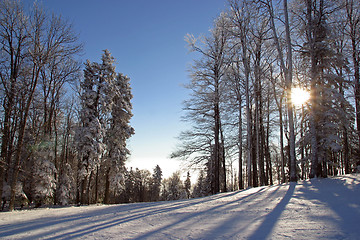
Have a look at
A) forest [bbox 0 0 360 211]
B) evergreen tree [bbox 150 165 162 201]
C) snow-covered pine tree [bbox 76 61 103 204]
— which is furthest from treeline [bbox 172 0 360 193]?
evergreen tree [bbox 150 165 162 201]

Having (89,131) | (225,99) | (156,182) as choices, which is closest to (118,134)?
(89,131)

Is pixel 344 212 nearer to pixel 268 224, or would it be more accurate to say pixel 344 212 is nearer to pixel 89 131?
pixel 268 224

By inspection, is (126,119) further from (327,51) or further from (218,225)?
(218,225)

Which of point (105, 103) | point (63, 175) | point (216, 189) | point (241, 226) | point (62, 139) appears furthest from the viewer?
point (62, 139)

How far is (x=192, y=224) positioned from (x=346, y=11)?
1793 cm

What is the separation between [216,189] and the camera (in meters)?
16.6

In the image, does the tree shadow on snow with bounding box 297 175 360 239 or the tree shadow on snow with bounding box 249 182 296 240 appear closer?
the tree shadow on snow with bounding box 297 175 360 239

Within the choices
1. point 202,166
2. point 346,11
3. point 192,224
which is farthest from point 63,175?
point 346,11

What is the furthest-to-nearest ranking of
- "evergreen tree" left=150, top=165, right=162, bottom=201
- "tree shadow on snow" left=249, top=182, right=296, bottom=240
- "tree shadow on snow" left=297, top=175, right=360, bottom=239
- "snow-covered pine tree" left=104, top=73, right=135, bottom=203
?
"evergreen tree" left=150, top=165, right=162, bottom=201, "snow-covered pine tree" left=104, top=73, right=135, bottom=203, "tree shadow on snow" left=249, top=182, right=296, bottom=240, "tree shadow on snow" left=297, top=175, right=360, bottom=239

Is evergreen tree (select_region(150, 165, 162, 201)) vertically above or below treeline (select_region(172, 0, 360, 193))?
below

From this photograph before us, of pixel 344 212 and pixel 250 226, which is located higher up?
pixel 344 212

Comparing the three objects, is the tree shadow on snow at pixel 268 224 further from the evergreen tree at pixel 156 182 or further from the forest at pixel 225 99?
the evergreen tree at pixel 156 182

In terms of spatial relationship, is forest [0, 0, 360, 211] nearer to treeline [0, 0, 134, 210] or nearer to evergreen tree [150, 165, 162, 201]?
treeline [0, 0, 134, 210]

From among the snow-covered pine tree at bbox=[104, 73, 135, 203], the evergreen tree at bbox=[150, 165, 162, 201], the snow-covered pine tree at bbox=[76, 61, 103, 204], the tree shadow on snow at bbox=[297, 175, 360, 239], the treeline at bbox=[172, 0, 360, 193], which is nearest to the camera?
the tree shadow on snow at bbox=[297, 175, 360, 239]
